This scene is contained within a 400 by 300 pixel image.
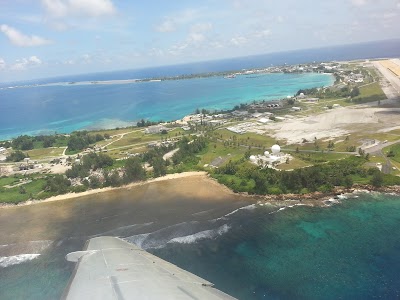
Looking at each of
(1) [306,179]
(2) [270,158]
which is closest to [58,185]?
(2) [270,158]

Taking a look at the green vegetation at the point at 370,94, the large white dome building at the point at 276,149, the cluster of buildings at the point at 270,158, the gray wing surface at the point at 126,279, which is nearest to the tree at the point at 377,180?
the cluster of buildings at the point at 270,158

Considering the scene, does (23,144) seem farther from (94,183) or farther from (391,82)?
(391,82)

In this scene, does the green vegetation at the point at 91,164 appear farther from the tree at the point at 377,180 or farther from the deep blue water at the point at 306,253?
the tree at the point at 377,180

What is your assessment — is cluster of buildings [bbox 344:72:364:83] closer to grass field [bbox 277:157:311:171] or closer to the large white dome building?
the large white dome building

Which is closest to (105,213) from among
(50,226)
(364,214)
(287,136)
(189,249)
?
(50,226)

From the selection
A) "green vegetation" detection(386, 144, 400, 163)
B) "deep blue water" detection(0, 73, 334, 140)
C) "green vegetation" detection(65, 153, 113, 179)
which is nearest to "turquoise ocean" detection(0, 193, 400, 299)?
"green vegetation" detection(386, 144, 400, 163)

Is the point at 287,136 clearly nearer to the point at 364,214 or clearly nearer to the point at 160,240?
the point at 364,214
